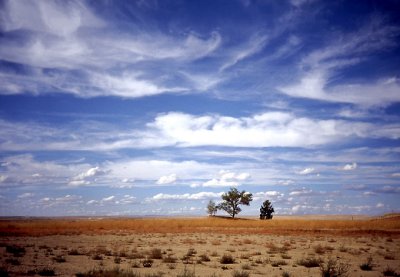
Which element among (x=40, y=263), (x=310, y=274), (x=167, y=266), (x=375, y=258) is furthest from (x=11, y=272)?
(x=375, y=258)

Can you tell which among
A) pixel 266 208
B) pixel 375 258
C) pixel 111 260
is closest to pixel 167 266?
pixel 111 260

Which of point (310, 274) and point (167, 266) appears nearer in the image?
point (310, 274)

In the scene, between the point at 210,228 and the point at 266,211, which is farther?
the point at 266,211

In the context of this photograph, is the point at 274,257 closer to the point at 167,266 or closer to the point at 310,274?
the point at 310,274

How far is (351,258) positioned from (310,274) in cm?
728

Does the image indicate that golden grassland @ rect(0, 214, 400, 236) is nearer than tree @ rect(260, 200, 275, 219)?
Yes

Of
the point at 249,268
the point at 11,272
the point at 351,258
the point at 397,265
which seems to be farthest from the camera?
the point at 351,258

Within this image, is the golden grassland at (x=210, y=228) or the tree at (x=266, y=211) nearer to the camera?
the golden grassland at (x=210, y=228)

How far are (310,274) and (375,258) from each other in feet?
27.8

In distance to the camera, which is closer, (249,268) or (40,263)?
(249,268)

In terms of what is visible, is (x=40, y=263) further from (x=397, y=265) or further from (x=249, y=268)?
(x=397, y=265)

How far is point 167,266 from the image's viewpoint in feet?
54.4

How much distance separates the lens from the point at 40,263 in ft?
56.4

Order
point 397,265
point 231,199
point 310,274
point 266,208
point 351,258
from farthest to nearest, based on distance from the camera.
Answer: point 231,199 < point 266,208 < point 351,258 < point 397,265 < point 310,274
